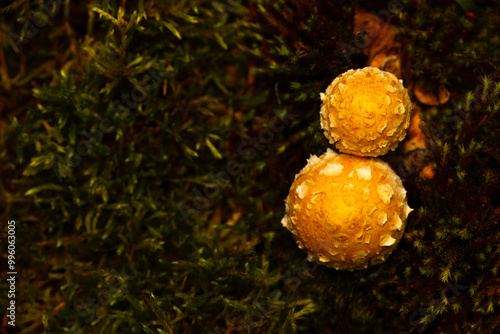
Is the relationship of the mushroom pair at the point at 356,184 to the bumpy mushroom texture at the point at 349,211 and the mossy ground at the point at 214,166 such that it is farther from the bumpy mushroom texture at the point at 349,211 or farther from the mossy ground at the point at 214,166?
the mossy ground at the point at 214,166

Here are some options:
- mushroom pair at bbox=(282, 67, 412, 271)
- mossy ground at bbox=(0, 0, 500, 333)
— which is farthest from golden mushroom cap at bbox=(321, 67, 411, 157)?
mossy ground at bbox=(0, 0, 500, 333)

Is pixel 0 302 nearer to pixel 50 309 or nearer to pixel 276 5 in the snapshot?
pixel 50 309

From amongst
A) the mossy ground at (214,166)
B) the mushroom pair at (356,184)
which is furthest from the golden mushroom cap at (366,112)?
the mossy ground at (214,166)

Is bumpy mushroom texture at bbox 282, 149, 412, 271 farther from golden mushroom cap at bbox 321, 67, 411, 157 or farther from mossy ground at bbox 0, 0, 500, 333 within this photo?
mossy ground at bbox 0, 0, 500, 333

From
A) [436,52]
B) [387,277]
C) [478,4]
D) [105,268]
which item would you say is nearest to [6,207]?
[105,268]

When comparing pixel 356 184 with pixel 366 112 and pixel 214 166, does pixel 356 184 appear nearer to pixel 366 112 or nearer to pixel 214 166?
pixel 366 112

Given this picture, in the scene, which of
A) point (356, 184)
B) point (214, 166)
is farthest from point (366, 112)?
point (214, 166)
